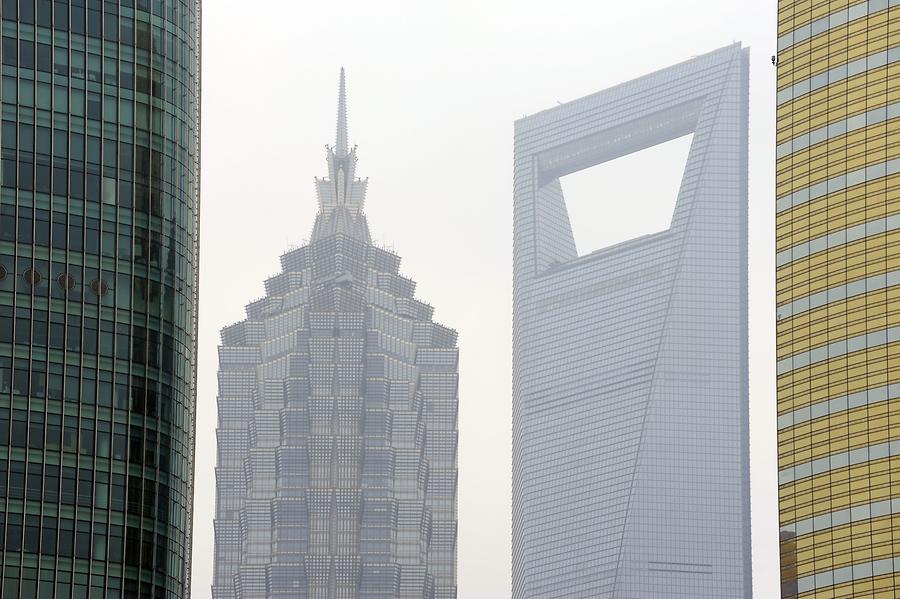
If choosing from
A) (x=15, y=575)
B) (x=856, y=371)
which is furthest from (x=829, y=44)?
(x=15, y=575)

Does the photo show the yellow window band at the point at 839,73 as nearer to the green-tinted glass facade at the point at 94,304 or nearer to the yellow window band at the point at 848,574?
the yellow window band at the point at 848,574

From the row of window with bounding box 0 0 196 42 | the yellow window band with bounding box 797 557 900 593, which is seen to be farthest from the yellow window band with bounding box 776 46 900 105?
the row of window with bounding box 0 0 196 42

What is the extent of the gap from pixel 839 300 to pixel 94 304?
139 ft

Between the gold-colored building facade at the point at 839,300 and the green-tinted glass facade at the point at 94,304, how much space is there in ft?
117

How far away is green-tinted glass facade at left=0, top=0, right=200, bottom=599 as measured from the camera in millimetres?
108062

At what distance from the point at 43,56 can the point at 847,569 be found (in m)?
53.5

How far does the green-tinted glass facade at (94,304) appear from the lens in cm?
10806

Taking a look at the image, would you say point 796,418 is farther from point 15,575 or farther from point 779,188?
point 15,575

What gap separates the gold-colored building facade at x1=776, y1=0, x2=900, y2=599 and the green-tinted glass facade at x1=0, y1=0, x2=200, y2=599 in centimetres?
3576

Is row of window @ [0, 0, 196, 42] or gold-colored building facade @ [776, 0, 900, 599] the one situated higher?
row of window @ [0, 0, 196, 42]

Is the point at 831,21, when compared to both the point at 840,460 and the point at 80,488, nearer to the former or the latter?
the point at 840,460

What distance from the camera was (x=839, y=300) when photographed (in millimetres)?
115938

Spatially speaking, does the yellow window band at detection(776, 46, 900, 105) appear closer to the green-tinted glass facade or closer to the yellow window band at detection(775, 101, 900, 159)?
the yellow window band at detection(775, 101, 900, 159)

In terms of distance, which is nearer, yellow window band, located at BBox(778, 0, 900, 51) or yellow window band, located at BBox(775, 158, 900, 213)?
yellow window band, located at BBox(775, 158, 900, 213)
